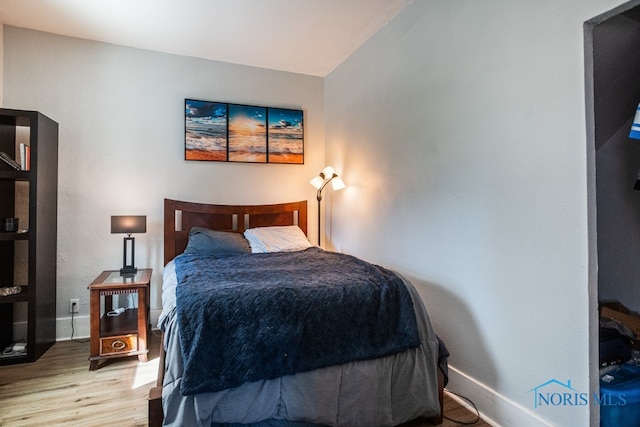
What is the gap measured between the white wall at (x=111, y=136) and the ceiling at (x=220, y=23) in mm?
193

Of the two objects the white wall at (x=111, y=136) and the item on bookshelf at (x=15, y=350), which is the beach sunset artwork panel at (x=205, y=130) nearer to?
the white wall at (x=111, y=136)

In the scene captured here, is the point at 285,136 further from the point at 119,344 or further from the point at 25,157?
the point at 119,344

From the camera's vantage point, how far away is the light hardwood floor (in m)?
1.84

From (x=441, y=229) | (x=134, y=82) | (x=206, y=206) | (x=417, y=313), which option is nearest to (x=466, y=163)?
(x=441, y=229)

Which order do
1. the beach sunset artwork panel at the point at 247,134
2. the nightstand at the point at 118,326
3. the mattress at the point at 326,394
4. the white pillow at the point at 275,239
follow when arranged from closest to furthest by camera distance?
the mattress at the point at 326,394 < the nightstand at the point at 118,326 < the white pillow at the point at 275,239 < the beach sunset artwork panel at the point at 247,134

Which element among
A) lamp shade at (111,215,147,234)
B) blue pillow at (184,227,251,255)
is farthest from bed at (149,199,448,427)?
lamp shade at (111,215,147,234)

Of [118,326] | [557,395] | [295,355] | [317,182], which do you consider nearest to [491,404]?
[557,395]

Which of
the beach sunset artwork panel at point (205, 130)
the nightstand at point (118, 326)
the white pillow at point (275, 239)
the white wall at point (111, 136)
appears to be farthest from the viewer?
the beach sunset artwork panel at point (205, 130)

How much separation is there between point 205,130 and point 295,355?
8.58 ft

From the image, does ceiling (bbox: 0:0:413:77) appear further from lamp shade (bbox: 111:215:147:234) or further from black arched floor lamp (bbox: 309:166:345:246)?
lamp shade (bbox: 111:215:147:234)

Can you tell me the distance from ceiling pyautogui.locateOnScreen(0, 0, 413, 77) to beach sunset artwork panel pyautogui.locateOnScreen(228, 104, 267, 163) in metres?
0.54

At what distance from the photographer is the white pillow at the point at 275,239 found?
318 centimetres

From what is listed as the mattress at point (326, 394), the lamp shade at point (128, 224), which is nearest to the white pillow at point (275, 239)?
the lamp shade at point (128, 224)

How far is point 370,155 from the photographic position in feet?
10.2
